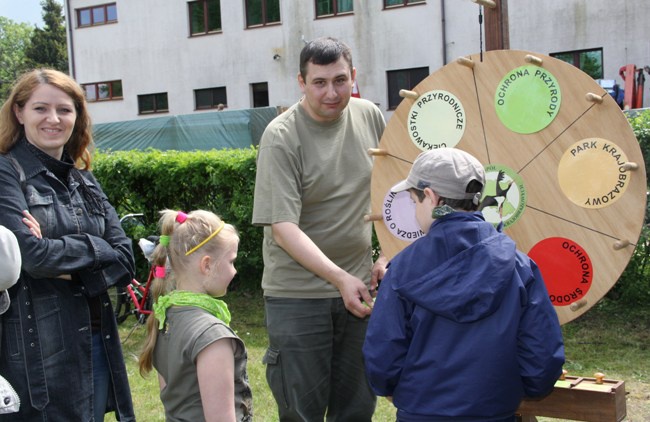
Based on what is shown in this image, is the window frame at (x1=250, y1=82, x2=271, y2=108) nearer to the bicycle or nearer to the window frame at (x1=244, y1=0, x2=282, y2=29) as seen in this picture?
the window frame at (x1=244, y1=0, x2=282, y2=29)

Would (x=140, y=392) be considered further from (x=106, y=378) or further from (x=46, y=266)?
(x=46, y=266)

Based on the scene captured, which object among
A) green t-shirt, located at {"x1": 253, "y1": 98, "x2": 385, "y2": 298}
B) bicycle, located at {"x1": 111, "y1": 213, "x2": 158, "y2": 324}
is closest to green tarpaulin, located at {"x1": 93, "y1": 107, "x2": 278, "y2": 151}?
bicycle, located at {"x1": 111, "y1": 213, "x2": 158, "y2": 324}

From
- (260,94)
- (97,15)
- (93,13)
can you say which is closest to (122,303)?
(260,94)

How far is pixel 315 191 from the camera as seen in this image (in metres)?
Result: 2.96

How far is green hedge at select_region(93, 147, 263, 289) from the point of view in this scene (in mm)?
7587

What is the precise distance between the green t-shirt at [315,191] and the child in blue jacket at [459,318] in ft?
2.54

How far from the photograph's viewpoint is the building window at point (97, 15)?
76.4 feet

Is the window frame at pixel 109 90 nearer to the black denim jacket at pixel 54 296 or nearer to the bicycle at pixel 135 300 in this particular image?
the bicycle at pixel 135 300

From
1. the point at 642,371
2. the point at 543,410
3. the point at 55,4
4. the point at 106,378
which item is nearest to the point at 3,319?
the point at 106,378

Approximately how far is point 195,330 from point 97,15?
23.6 meters

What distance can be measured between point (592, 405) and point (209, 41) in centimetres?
2041

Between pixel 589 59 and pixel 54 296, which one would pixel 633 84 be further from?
pixel 54 296

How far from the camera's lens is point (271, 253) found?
3080 mm

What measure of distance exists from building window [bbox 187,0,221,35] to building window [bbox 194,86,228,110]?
1.73 m
